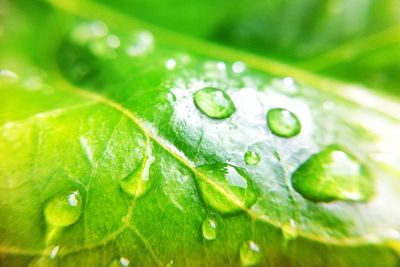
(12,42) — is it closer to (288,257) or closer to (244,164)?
(244,164)

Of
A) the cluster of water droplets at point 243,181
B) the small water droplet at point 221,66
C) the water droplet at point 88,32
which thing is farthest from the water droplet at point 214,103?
the water droplet at point 88,32

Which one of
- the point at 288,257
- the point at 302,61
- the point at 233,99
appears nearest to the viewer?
the point at 288,257

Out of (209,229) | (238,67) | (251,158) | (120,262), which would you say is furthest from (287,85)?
(120,262)

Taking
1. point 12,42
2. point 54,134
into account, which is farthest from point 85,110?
point 12,42

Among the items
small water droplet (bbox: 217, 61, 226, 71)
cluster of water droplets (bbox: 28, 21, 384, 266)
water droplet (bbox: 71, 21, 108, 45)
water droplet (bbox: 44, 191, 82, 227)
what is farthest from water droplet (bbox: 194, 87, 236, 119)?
water droplet (bbox: 71, 21, 108, 45)

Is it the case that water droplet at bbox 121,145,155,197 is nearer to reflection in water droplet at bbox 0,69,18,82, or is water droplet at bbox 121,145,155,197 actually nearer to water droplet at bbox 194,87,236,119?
water droplet at bbox 194,87,236,119

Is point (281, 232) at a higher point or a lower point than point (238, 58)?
lower

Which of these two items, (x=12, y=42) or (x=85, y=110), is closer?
(x=85, y=110)
